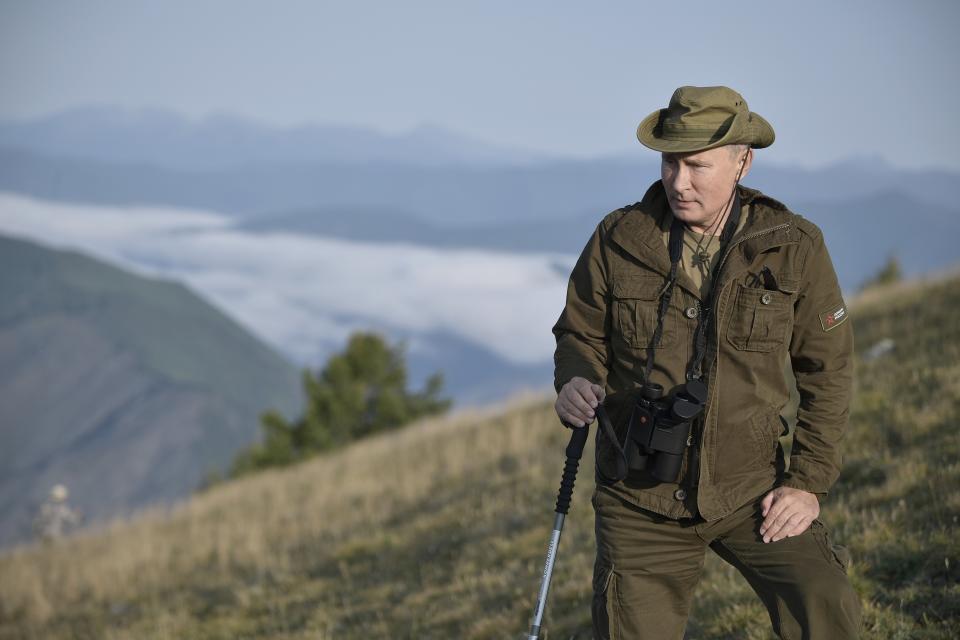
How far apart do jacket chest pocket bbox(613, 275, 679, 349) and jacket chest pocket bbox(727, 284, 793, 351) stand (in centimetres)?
20

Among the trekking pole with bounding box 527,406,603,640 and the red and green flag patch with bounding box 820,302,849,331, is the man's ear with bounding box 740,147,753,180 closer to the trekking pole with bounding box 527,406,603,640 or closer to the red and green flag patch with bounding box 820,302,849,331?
the red and green flag patch with bounding box 820,302,849,331

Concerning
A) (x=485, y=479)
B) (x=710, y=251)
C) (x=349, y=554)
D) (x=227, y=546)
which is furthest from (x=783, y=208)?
(x=227, y=546)

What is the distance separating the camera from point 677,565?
335 centimetres

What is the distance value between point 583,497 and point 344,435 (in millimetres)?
25158

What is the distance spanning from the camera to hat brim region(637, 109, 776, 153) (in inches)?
123

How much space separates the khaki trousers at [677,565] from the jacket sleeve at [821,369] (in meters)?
0.20

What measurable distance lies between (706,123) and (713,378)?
84cm

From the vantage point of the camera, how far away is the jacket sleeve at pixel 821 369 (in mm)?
3191

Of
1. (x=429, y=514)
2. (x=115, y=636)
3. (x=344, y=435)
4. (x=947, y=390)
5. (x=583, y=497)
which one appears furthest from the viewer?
(x=344, y=435)

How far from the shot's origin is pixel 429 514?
950cm

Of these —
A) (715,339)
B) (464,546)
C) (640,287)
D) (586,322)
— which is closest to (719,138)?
(640,287)

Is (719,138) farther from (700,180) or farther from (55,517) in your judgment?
(55,517)

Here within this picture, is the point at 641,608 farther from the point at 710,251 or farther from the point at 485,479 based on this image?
the point at 485,479

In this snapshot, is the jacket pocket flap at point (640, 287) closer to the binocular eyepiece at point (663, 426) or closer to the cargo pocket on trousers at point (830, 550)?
the binocular eyepiece at point (663, 426)
